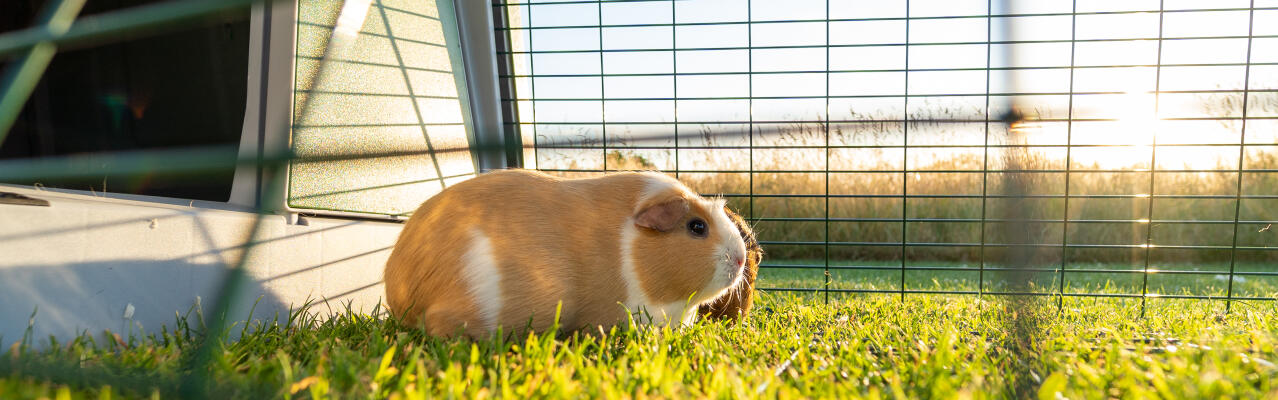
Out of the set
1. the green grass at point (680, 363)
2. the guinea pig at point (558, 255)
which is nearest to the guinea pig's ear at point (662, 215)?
the guinea pig at point (558, 255)

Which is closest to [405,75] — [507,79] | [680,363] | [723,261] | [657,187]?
[507,79]

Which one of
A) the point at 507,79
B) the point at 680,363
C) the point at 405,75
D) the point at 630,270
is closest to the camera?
the point at 680,363

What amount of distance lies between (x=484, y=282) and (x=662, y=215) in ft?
1.72

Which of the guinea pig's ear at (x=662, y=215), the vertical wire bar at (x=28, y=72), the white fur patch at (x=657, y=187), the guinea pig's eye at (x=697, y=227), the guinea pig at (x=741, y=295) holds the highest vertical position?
the vertical wire bar at (x=28, y=72)

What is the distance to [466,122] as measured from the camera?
3.10 metres

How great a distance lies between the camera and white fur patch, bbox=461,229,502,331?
1729 mm

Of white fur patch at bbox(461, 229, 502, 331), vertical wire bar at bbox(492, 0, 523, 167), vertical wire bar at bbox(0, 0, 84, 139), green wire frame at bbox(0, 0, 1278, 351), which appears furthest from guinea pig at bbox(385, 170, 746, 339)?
vertical wire bar at bbox(492, 0, 523, 167)

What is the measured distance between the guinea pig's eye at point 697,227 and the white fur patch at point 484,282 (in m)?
0.61

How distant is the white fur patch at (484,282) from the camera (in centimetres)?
173

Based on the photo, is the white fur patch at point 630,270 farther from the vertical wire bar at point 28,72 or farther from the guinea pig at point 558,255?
the vertical wire bar at point 28,72

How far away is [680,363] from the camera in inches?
62.6

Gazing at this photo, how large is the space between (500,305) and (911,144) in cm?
202

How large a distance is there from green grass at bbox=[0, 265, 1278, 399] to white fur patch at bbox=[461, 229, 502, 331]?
84 mm

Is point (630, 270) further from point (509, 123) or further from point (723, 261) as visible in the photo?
point (509, 123)
